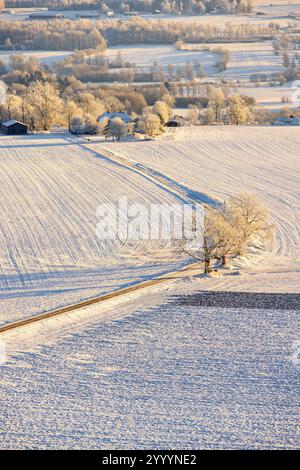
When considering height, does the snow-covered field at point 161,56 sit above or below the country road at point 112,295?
above

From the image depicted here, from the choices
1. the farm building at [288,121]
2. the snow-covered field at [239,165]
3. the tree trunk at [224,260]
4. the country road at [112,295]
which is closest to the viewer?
the country road at [112,295]

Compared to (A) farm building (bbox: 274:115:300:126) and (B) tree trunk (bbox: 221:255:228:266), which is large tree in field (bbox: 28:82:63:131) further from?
(B) tree trunk (bbox: 221:255:228:266)

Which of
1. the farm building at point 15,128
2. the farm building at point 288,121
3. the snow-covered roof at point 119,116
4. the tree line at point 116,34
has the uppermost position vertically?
the tree line at point 116,34

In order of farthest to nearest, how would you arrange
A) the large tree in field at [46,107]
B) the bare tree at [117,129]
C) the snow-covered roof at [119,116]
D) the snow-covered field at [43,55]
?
the snow-covered field at [43,55], the large tree in field at [46,107], the snow-covered roof at [119,116], the bare tree at [117,129]

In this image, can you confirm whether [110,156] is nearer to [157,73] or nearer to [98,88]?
[98,88]

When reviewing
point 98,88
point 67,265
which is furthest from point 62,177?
point 98,88

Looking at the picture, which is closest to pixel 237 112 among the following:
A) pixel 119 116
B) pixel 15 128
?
pixel 119 116

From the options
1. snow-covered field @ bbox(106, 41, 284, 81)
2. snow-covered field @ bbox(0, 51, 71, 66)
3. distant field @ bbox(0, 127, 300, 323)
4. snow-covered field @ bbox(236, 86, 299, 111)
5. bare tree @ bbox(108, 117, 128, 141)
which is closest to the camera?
distant field @ bbox(0, 127, 300, 323)

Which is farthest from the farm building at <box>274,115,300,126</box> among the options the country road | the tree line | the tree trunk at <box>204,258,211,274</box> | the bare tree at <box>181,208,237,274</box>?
the tree line

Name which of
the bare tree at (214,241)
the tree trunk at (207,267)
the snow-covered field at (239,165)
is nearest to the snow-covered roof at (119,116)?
the snow-covered field at (239,165)

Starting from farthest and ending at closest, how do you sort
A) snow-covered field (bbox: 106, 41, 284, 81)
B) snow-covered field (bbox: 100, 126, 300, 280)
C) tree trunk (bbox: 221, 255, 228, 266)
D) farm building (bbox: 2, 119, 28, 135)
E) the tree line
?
the tree line
snow-covered field (bbox: 106, 41, 284, 81)
farm building (bbox: 2, 119, 28, 135)
snow-covered field (bbox: 100, 126, 300, 280)
tree trunk (bbox: 221, 255, 228, 266)

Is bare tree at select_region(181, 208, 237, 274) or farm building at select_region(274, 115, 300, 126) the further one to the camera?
farm building at select_region(274, 115, 300, 126)

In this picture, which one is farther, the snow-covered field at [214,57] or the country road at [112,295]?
the snow-covered field at [214,57]

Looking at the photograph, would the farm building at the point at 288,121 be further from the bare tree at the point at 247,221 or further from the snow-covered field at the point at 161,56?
the bare tree at the point at 247,221
